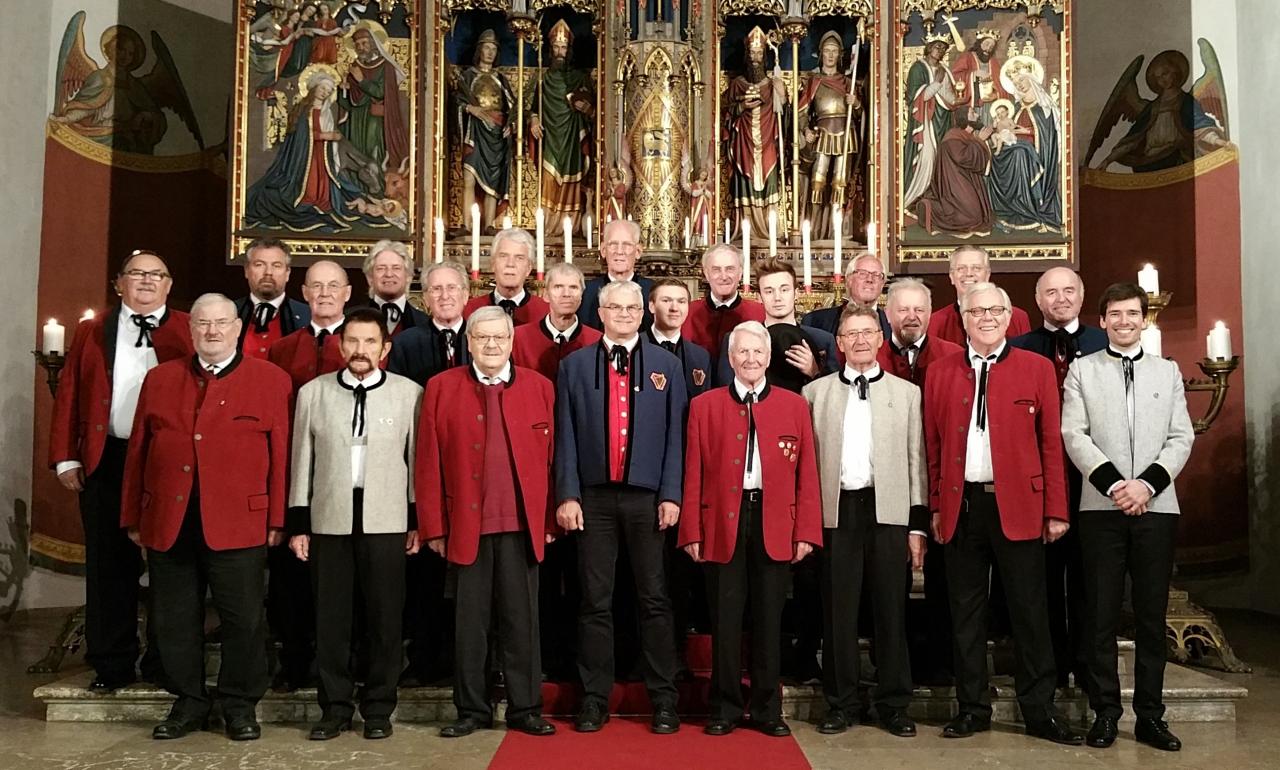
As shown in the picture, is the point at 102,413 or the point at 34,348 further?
the point at 34,348

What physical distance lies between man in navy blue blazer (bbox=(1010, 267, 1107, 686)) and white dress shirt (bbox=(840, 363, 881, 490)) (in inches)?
27.5

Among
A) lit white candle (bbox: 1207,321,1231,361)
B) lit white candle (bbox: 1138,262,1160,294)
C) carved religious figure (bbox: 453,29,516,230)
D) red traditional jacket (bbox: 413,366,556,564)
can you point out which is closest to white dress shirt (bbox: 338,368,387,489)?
red traditional jacket (bbox: 413,366,556,564)

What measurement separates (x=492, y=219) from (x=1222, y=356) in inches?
160

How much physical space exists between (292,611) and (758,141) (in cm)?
405

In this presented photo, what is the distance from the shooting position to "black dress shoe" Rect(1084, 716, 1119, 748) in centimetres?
410

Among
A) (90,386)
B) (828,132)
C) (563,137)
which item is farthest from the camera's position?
(563,137)

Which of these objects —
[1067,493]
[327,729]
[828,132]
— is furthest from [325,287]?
[828,132]

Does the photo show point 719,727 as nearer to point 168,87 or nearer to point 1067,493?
point 1067,493

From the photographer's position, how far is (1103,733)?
411cm

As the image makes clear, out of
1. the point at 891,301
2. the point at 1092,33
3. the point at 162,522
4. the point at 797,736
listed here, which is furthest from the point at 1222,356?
the point at 162,522

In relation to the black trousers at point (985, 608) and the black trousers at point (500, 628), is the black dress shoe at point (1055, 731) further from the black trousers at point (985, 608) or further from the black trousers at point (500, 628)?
the black trousers at point (500, 628)

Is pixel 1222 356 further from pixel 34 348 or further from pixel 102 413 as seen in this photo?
pixel 34 348

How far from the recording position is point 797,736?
4227 millimetres

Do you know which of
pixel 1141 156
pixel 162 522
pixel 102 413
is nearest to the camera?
pixel 162 522
